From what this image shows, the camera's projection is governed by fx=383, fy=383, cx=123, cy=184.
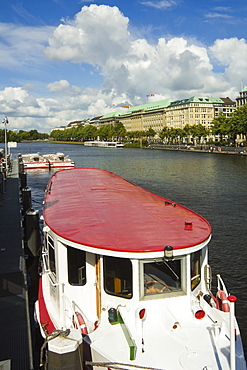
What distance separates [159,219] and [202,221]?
1312 millimetres

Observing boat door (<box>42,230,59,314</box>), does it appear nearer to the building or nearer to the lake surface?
the lake surface

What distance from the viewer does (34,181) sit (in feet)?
179

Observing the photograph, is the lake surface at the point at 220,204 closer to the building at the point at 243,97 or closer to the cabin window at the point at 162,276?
the cabin window at the point at 162,276

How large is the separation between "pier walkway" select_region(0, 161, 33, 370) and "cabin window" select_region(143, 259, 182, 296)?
3.41 metres

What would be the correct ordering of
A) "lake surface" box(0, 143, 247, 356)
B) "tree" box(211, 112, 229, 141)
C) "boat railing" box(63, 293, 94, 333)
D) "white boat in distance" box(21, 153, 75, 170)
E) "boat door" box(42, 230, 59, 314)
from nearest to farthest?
"boat railing" box(63, 293, 94, 333) → "boat door" box(42, 230, 59, 314) → "lake surface" box(0, 143, 247, 356) → "white boat in distance" box(21, 153, 75, 170) → "tree" box(211, 112, 229, 141)

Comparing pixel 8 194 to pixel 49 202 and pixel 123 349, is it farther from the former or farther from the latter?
pixel 123 349

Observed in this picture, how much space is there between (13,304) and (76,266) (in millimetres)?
3592

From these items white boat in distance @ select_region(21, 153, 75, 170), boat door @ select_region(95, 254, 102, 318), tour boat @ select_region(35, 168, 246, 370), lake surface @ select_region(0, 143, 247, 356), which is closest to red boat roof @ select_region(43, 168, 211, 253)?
tour boat @ select_region(35, 168, 246, 370)

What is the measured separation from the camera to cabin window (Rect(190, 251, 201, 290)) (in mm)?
9266

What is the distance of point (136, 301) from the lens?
339 inches

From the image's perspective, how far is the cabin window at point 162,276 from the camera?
8.70 meters

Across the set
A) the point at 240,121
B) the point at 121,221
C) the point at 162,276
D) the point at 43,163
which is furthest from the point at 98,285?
the point at 240,121

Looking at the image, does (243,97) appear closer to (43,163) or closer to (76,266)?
(43,163)

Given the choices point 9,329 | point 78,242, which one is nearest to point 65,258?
point 78,242
